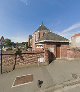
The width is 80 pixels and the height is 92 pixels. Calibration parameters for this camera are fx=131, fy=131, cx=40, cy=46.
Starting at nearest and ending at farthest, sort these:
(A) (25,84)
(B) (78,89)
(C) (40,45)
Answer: (B) (78,89) < (A) (25,84) < (C) (40,45)

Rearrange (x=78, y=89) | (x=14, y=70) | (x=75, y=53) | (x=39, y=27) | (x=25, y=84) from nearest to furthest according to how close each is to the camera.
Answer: (x=78, y=89), (x=25, y=84), (x=14, y=70), (x=75, y=53), (x=39, y=27)

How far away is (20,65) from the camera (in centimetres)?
1419

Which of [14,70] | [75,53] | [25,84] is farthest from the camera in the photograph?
[75,53]

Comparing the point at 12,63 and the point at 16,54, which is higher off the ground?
the point at 16,54

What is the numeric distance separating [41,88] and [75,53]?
11.1m

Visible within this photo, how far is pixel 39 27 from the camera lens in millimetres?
34531

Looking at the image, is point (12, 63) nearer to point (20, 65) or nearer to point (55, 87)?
point (20, 65)

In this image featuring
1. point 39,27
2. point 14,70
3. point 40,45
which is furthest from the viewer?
point 39,27

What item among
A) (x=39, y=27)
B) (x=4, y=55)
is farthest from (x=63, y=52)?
(x=39, y=27)

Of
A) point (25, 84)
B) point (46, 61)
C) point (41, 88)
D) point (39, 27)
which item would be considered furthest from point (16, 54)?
point (39, 27)

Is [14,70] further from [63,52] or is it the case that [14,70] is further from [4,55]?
[63,52]

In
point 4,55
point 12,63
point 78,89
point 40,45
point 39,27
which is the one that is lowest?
point 78,89

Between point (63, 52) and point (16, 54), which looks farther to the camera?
point (63, 52)

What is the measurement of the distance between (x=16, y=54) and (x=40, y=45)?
21.5ft
